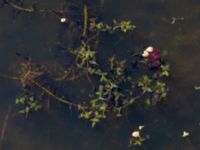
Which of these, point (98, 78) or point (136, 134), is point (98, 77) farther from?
point (136, 134)

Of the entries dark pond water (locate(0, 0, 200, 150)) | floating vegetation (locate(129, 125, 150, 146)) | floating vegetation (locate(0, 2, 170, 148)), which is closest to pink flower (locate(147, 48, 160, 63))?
floating vegetation (locate(0, 2, 170, 148))

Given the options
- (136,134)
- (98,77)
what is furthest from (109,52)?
(136,134)

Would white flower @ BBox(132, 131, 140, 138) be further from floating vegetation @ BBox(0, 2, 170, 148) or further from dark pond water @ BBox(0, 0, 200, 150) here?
dark pond water @ BBox(0, 0, 200, 150)

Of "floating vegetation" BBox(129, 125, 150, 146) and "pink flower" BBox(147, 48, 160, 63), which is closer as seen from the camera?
"floating vegetation" BBox(129, 125, 150, 146)

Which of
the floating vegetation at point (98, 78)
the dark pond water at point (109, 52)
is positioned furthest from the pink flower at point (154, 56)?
the dark pond water at point (109, 52)

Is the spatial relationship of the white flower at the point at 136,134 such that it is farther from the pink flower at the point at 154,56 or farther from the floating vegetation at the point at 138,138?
the pink flower at the point at 154,56

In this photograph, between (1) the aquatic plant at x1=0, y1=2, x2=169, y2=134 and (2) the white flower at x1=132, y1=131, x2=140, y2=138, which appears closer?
(2) the white flower at x1=132, y1=131, x2=140, y2=138

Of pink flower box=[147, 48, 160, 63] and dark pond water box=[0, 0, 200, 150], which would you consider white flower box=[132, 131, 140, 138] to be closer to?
dark pond water box=[0, 0, 200, 150]

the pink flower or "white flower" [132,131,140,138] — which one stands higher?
the pink flower

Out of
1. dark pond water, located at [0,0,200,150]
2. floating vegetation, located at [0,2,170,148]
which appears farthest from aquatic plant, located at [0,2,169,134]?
dark pond water, located at [0,0,200,150]
